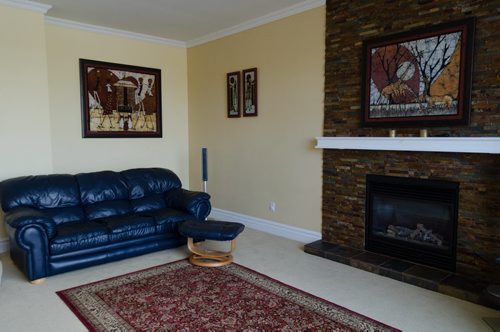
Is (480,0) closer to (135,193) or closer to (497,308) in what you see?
(497,308)

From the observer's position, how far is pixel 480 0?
3.05 meters

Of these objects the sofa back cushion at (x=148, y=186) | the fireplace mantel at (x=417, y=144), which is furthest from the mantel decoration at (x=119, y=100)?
the fireplace mantel at (x=417, y=144)

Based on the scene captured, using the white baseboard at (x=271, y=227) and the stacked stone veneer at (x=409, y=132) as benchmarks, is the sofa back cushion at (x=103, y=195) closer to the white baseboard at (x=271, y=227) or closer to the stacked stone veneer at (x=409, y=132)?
the white baseboard at (x=271, y=227)

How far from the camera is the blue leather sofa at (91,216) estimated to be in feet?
11.0

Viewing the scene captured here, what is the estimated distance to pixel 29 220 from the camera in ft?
10.8

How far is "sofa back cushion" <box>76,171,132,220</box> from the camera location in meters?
4.22

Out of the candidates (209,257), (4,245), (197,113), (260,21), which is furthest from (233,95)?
(4,245)

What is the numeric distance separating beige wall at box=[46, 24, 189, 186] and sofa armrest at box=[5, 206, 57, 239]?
5.24 ft

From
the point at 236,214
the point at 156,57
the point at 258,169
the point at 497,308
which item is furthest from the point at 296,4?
the point at 497,308

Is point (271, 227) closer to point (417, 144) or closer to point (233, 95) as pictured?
point (233, 95)

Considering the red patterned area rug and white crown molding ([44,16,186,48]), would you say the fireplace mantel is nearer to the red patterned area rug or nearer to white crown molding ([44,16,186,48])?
the red patterned area rug

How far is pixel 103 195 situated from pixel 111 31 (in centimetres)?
249

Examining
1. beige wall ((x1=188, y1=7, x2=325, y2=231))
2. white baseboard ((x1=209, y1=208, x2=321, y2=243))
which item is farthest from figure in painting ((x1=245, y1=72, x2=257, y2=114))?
white baseboard ((x1=209, y1=208, x2=321, y2=243))

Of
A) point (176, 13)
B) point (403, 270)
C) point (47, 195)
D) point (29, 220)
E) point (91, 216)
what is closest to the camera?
point (29, 220)
